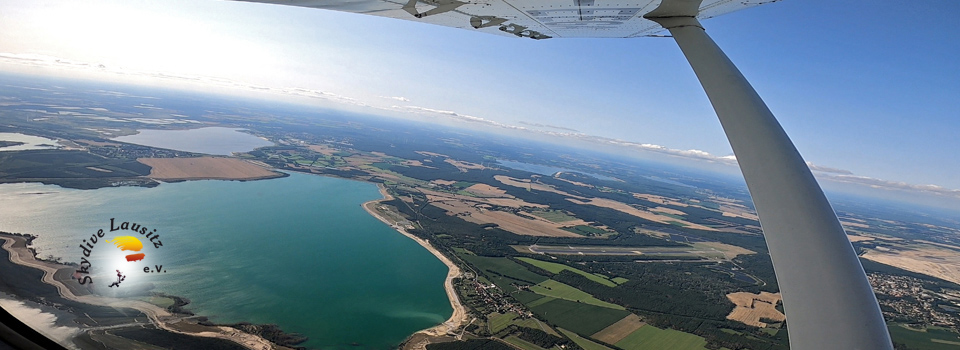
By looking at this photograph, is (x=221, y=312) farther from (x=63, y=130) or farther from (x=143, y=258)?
(x=63, y=130)

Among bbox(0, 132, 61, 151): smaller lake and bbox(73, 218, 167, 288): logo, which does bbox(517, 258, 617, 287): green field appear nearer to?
bbox(73, 218, 167, 288): logo

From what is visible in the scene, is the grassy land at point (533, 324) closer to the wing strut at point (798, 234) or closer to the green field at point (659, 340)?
the green field at point (659, 340)

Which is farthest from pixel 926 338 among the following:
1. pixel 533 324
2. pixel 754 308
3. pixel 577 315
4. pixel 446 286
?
pixel 446 286

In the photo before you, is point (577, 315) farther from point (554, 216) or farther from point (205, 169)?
point (205, 169)

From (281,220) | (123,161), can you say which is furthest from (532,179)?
(123,161)

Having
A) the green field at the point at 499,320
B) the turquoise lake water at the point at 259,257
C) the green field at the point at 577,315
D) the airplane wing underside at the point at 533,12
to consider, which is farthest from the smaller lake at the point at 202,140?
the airplane wing underside at the point at 533,12

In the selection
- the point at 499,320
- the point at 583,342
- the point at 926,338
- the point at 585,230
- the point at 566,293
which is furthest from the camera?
the point at 585,230
